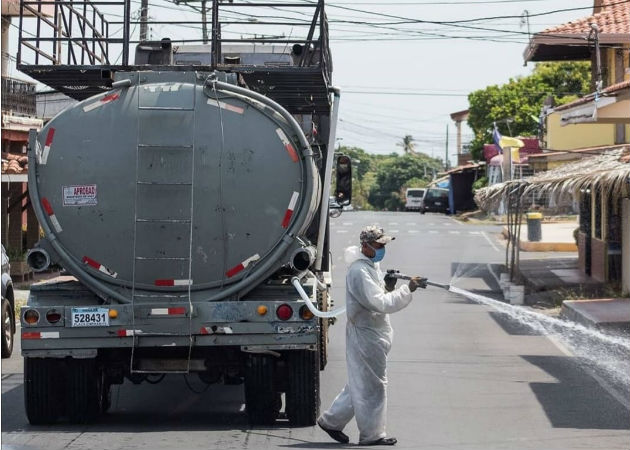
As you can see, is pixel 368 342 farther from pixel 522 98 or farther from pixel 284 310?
pixel 522 98

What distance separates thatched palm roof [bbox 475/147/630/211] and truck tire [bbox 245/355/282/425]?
32.3ft

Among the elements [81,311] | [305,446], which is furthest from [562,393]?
[81,311]

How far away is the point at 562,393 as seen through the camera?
520 inches

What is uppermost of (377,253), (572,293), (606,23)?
(606,23)

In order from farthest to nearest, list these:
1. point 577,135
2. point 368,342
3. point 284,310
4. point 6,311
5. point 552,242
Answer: point 552,242
point 577,135
point 6,311
point 284,310
point 368,342

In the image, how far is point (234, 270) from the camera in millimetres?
10750

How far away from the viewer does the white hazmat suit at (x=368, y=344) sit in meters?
9.84

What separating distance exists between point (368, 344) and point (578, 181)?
12.2 meters

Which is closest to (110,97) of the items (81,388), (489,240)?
(81,388)

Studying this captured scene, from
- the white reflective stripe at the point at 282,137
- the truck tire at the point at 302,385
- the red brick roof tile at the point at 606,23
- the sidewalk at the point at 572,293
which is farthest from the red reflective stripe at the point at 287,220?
the red brick roof tile at the point at 606,23

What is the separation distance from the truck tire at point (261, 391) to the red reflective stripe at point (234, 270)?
760mm

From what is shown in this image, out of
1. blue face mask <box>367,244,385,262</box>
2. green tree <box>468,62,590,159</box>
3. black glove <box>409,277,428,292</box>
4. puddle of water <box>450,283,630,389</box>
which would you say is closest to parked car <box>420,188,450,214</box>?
green tree <box>468,62,590,159</box>

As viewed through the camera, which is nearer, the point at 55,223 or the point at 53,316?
the point at 53,316

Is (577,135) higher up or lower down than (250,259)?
higher up
